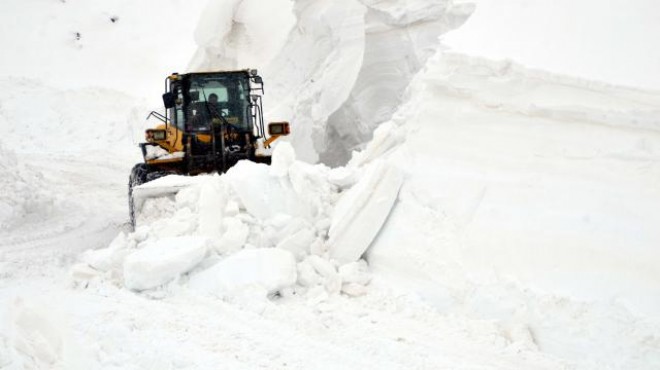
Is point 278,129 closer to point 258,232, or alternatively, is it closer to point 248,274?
point 258,232

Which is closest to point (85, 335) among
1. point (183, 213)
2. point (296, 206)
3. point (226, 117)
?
point (183, 213)

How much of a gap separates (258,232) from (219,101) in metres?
3.59

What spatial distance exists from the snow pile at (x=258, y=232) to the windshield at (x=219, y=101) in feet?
7.38

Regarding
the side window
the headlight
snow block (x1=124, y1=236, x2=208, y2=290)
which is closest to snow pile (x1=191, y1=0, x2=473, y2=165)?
the side window

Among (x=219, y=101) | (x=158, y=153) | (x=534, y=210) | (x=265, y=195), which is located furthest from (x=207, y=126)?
(x=534, y=210)

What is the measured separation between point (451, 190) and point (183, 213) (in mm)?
2171

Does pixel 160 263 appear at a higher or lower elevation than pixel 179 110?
lower

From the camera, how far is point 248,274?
4.37m

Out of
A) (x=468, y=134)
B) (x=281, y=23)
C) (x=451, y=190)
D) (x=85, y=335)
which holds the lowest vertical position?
(x=85, y=335)

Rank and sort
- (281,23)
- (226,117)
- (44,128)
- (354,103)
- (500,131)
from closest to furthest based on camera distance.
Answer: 1. (500,131)
2. (226,117)
3. (354,103)
4. (281,23)
5. (44,128)

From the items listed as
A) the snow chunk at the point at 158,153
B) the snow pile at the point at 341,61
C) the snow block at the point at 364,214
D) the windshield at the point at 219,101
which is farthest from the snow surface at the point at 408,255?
the snow pile at the point at 341,61

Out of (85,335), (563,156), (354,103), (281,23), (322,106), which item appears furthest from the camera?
(281,23)

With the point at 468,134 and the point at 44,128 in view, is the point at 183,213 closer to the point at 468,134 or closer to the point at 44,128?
the point at 468,134

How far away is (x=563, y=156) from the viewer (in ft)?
15.7
